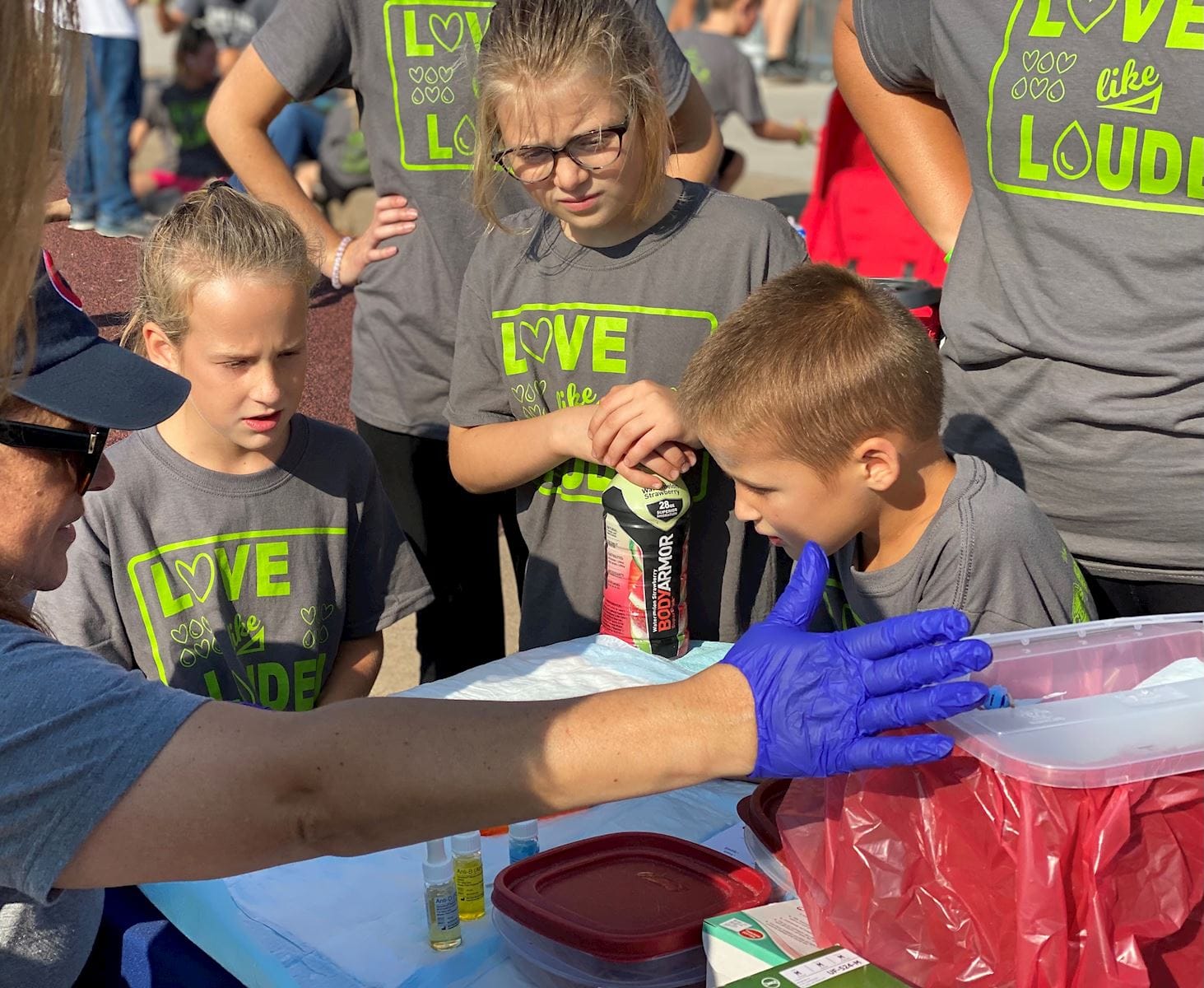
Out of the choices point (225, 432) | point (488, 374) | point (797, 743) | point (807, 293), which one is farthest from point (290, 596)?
point (797, 743)

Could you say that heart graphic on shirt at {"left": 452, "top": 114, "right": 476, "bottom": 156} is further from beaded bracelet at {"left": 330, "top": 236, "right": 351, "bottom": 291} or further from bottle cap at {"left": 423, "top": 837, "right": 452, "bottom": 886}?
bottle cap at {"left": 423, "top": 837, "right": 452, "bottom": 886}

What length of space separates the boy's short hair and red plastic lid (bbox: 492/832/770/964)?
2.00 ft

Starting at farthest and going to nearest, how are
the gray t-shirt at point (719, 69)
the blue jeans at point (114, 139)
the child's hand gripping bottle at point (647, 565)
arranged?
the blue jeans at point (114, 139) → the gray t-shirt at point (719, 69) → the child's hand gripping bottle at point (647, 565)

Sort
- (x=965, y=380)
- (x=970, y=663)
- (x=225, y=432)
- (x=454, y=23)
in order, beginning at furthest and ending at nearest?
(x=454, y=23)
(x=225, y=432)
(x=965, y=380)
(x=970, y=663)

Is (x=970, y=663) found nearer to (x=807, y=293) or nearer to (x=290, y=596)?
(x=807, y=293)

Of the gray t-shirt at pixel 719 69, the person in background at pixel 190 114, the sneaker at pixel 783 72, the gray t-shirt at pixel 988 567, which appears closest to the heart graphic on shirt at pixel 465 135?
the gray t-shirt at pixel 988 567

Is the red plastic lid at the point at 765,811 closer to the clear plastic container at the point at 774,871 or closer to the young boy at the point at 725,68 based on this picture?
the clear plastic container at the point at 774,871

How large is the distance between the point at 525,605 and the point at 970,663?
150 cm

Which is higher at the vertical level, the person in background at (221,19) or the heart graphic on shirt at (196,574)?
the person in background at (221,19)

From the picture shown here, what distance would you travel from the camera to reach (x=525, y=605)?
2.68 m

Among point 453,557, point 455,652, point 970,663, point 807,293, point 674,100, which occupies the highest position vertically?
point 674,100

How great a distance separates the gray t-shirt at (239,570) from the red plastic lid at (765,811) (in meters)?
1.07

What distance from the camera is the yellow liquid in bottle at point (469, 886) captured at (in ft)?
5.46

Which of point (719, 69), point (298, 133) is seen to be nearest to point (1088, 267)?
point (719, 69)
